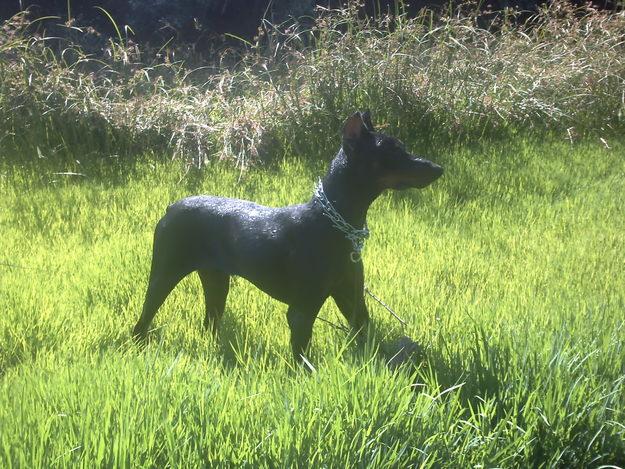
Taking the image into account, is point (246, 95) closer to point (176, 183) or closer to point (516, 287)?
point (176, 183)

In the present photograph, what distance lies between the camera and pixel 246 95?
21.8 feet

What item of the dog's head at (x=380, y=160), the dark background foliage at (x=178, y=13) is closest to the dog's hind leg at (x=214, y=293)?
the dog's head at (x=380, y=160)

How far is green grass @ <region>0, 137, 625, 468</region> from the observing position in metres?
2.04

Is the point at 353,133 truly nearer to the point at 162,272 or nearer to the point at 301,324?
the point at 301,324

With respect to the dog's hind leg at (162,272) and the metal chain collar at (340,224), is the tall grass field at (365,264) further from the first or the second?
the metal chain collar at (340,224)

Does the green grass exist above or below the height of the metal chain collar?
below

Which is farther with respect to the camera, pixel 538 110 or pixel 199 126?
pixel 538 110

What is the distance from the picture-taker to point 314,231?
2.61m

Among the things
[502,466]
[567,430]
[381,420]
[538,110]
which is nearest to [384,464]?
[381,420]

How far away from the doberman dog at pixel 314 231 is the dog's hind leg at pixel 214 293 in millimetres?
142

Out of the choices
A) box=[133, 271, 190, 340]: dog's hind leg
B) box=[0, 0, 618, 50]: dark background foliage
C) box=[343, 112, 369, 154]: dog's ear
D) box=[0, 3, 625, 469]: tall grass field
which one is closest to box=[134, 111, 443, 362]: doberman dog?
box=[343, 112, 369, 154]: dog's ear

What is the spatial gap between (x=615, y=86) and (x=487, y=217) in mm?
2830

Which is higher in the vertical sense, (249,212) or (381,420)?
(249,212)

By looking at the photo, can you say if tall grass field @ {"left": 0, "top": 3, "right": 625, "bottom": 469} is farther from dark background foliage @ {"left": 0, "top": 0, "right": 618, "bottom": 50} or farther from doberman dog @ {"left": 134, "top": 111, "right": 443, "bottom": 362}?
dark background foliage @ {"left": 0, "top": 0, "right": 618, "bottom": 50}
